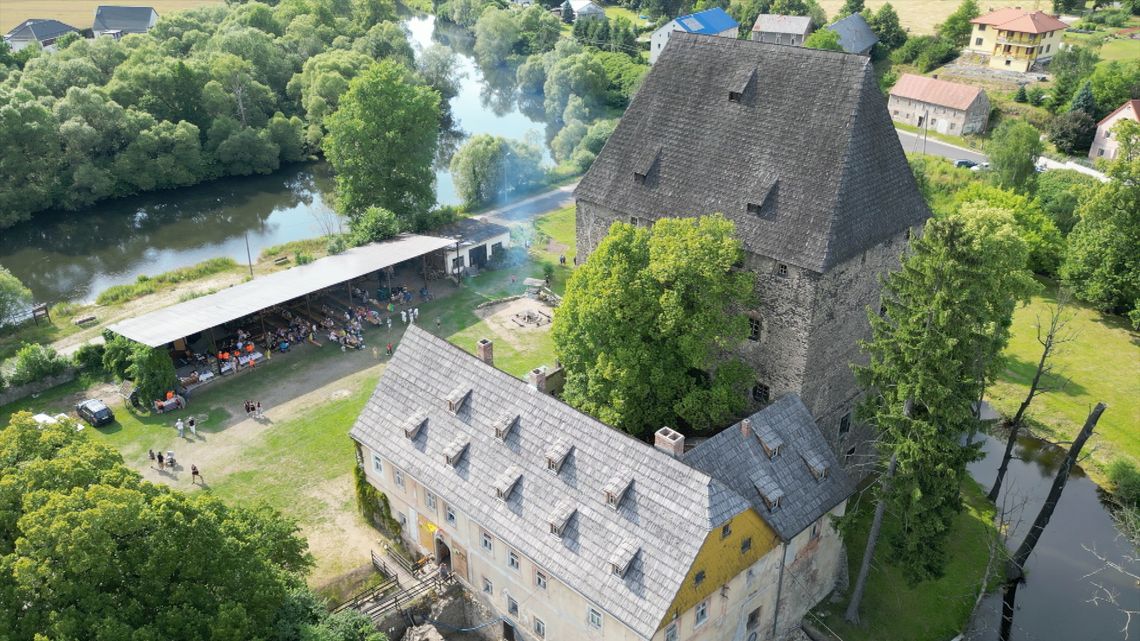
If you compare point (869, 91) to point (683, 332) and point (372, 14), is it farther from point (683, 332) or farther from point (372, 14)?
point (372, 14)

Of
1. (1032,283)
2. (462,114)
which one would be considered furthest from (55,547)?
(462,114)

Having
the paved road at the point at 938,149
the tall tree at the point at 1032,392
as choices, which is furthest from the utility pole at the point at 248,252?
the paved road at the point at 938,149

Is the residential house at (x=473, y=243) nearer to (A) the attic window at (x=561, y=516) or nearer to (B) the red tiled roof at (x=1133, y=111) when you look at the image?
(A) the attic window at (x=561, y=516)

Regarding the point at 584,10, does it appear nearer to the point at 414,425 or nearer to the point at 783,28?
the point at 783,28

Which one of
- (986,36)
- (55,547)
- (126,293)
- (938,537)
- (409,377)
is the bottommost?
(126,293)

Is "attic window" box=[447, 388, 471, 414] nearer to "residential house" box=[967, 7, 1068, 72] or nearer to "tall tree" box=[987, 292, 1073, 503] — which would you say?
"tall tree" box=[987, 292, 1073, 503]

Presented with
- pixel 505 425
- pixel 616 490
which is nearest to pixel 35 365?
pixel 505 425
